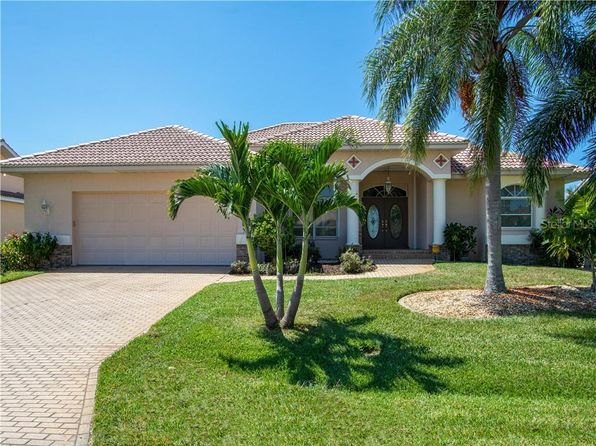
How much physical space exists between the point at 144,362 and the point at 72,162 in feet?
40.1

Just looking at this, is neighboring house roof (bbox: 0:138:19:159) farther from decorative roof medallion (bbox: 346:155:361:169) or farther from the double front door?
the double front door

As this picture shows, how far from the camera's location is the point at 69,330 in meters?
7.39

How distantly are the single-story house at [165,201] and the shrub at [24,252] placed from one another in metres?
0.58

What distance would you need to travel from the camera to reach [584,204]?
357 inches

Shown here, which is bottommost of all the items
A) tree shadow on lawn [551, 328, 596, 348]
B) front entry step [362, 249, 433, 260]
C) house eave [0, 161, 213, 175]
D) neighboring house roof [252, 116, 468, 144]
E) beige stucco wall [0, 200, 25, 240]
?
tree shadow on lawn [551, 328, 596, 348]

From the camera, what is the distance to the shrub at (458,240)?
15.6 metres

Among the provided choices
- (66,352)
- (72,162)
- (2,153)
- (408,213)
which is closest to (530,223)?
(408,213)

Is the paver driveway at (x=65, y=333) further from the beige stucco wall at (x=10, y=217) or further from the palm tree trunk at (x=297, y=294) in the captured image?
the beige stucco wall at (x=10, y=217)

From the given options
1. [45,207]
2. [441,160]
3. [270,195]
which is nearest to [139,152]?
[45,207]

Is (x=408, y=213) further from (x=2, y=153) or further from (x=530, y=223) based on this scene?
(x=2, y=153)

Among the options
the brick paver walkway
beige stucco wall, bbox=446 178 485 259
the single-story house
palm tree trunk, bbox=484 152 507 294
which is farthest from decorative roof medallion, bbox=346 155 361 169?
palm tree trunk, bbox=484 152 507 294

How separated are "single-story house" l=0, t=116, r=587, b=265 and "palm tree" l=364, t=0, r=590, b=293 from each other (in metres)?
5.66

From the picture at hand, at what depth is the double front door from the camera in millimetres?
18938

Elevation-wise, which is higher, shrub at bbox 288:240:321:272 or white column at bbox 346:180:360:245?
white column at bbox 346:180:360:245
